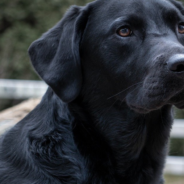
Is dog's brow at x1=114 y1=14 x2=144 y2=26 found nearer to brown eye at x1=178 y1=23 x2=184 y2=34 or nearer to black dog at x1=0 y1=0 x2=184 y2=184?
black dog at x1=0 y1=0 x2=184 y2=184

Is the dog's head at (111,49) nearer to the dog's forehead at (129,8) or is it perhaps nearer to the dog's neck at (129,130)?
the dog's forehead at (129,8)

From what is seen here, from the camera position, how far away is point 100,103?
10.7 feet

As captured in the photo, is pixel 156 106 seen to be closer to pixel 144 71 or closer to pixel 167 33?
pixel 144 71

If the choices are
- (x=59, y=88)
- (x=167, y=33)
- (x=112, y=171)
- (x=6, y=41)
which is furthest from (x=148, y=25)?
(x=6, y=41)

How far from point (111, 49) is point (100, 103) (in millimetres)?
431

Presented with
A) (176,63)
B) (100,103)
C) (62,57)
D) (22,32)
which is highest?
(176,63)

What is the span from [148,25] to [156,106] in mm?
632

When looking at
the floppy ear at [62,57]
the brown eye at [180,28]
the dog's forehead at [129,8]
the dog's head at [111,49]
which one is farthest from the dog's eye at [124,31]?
the brown eye at [180,28]

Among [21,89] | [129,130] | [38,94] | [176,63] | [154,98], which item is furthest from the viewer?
[21,89]

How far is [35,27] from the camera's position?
40.6 feet

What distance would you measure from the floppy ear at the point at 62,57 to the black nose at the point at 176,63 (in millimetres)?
762

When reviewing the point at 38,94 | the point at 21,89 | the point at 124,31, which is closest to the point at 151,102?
the point at 124,31

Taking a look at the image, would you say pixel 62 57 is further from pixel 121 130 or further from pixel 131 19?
pixel 121 130

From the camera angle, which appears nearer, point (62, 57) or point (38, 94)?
point (62, 57)
